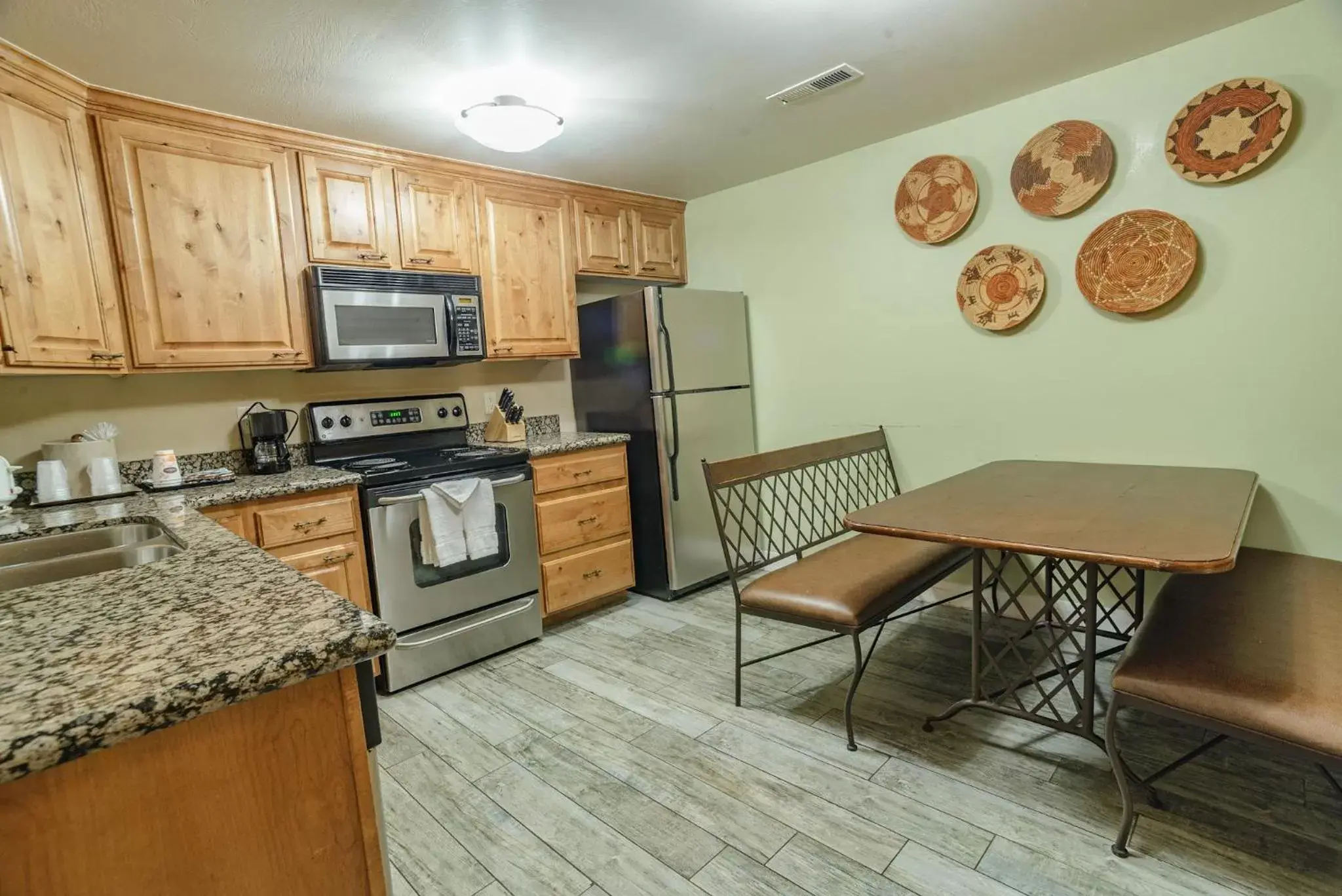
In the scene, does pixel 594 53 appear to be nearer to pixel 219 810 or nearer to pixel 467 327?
pixel 467 327

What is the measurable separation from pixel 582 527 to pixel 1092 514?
2.12 metres

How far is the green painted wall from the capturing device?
2092 mm

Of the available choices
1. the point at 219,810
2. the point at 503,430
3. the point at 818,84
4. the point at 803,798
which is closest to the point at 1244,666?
the point at 803,798

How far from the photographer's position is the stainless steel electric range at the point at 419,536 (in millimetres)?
2436

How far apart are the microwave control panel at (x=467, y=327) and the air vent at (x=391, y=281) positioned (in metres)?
0.05

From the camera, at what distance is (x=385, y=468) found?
2543mm

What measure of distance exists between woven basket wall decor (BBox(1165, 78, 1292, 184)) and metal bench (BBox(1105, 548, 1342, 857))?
4.44 ft

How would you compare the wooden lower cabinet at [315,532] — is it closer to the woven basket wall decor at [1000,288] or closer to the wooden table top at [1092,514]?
the wooden table top at [1092,514]

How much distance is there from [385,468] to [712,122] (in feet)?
6.38

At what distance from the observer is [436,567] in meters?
2.54

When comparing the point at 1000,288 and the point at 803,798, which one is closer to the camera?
the point at 803,798

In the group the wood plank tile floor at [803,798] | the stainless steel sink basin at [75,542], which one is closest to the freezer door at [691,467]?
the wood plank tile floor at [803,798]

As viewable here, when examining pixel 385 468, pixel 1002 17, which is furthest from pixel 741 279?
pixel 385 468

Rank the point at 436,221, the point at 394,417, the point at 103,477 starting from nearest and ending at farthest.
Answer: the point at 103,477, the point at 436,221, the point at 394,417
